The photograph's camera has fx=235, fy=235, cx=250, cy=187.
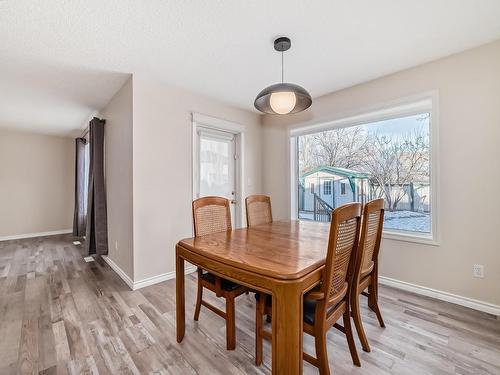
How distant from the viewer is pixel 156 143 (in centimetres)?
285

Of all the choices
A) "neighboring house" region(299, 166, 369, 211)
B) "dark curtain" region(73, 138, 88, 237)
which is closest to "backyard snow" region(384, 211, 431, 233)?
"neighboring house" region(299, 166, 369, 211)

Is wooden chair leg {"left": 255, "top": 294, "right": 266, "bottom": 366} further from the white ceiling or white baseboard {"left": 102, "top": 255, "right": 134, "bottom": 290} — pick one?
the white ceiling

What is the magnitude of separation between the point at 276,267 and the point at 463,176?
2.22 metres

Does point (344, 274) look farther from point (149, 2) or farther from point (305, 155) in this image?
point (305, 155)

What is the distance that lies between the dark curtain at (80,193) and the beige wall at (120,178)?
217 cm

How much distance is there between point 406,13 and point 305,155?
2.20 meters

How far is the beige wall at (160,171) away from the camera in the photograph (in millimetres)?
2701

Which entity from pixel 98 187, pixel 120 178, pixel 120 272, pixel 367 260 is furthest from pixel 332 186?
pixel 98 187

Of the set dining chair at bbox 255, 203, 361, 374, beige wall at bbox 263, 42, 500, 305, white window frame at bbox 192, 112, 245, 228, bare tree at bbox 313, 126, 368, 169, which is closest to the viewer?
dining chair at bbox 255, 203, 361, 374

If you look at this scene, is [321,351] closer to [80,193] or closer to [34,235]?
[80,193]

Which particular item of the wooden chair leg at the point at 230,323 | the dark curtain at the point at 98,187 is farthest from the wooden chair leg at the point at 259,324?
the dark curtain at the point at 98,187

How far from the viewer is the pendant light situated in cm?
178

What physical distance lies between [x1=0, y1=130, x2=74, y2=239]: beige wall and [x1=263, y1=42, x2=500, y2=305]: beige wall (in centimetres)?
677

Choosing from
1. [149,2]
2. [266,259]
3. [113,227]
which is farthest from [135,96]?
[266,259]
